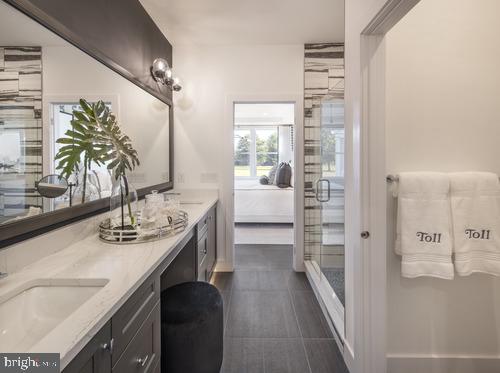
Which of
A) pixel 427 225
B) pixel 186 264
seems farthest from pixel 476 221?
pixel 186 264

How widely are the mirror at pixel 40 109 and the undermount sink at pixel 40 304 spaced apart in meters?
0.28

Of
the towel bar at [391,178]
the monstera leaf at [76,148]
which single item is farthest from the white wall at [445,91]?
the monstera leaf at [76,148]

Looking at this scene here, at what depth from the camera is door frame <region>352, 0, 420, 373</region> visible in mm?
1422

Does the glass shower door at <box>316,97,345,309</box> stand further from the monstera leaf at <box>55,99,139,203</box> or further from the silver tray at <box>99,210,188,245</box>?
the monstera leaf at <box>55,99,139,203</box>

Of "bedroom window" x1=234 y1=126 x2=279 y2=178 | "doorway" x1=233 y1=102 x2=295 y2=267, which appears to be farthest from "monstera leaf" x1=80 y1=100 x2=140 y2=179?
"bedroom window" x1=234 y1=126 x2=279 y2=178

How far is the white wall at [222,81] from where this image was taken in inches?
124

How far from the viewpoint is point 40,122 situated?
1198mm

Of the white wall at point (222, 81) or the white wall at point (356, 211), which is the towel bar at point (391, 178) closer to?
the white wall at point (356, 211)

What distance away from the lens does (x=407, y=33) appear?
1537mm

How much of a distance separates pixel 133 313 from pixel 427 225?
1457 mm

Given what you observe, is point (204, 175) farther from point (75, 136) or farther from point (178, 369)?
point (178, 369)

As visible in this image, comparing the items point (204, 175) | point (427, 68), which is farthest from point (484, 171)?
point (204, 175)

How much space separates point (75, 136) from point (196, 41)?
2.16 m

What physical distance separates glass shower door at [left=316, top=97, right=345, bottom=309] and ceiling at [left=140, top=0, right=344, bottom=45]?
30.1 inches
